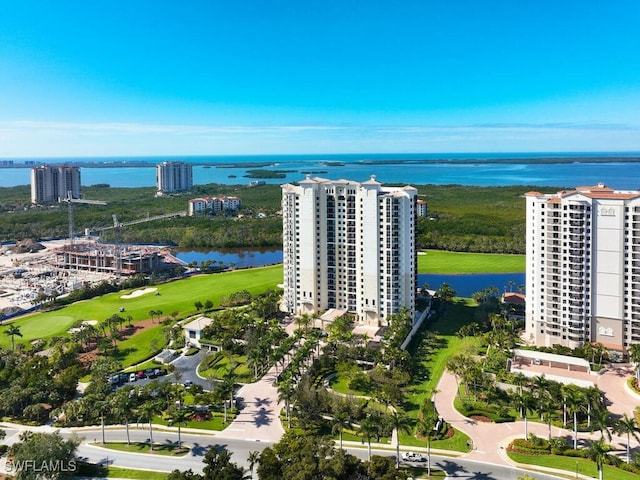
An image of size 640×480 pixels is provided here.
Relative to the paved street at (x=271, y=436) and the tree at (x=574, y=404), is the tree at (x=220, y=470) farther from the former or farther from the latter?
the tree at (x=574, y=404)

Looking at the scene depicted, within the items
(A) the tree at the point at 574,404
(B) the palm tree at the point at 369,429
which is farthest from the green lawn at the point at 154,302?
(A) the tree at the point at 574,404

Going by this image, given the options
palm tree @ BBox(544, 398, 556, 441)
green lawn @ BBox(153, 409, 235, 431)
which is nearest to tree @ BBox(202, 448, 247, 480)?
green lawn @ BBox(153, 409, 235, 431)

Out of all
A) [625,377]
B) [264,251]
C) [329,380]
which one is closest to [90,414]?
[329,380]

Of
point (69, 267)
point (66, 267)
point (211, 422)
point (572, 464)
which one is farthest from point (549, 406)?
point (66, 267)

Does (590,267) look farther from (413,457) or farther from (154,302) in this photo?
(154,302)

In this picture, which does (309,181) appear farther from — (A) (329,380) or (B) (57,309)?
(B) (57,309)

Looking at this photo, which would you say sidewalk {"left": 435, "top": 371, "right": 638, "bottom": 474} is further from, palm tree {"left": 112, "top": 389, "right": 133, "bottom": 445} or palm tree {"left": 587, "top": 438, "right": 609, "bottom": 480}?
palm tree {"left": 112, "top": 389, "right": 133, "bottom": 445}

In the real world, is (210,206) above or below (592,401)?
above
